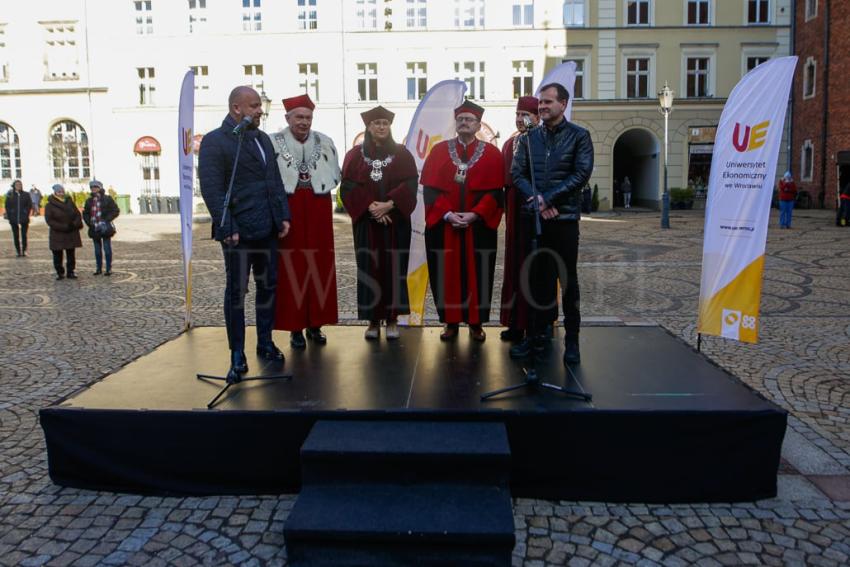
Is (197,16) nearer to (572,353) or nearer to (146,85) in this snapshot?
(146,85)

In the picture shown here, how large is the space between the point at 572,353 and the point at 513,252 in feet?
4.08

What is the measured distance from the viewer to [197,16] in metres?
38.9

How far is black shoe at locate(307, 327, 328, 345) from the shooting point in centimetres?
630

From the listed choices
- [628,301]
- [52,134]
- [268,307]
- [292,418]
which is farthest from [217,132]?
[52,134]

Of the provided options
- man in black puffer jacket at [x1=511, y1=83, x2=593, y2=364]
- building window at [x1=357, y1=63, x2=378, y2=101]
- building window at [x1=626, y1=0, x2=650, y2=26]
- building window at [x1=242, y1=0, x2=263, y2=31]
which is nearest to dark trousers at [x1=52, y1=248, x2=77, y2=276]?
man in black puffer jacket at [x1=511, y1=83, x2=593, y2=364]

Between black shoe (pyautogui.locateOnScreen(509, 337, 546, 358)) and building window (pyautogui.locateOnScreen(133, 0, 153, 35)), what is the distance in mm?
39926

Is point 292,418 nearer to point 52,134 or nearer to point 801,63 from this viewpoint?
point 801,63

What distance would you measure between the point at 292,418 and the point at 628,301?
7190 mm

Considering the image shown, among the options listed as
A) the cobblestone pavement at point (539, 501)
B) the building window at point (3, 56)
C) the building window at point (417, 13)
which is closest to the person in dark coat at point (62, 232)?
the cobblestone pavement at point (539, 501)

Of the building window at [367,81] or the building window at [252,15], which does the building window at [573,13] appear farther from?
the building window at [252,15]

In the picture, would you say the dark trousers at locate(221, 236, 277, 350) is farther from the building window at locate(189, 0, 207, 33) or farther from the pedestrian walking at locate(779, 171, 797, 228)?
the building window at locate(189, 0, 207, 33)

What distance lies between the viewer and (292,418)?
4.23 m

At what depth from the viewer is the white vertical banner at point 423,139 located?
695cm

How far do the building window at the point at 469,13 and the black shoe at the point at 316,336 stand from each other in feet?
114
